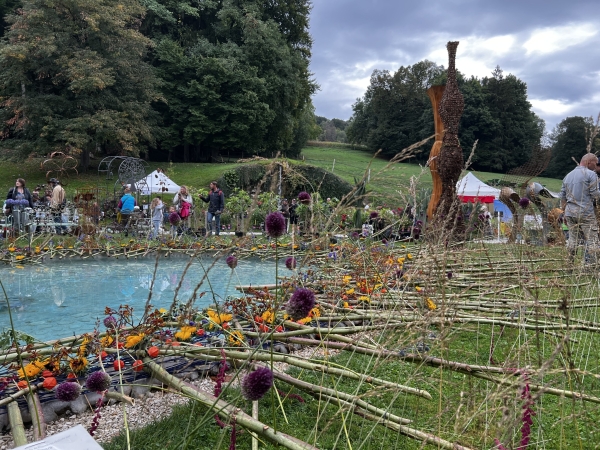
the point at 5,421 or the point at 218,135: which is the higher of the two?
the point at 218,135

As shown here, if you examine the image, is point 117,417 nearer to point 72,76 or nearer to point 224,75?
point 72,76

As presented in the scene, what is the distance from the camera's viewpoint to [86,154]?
22.8m

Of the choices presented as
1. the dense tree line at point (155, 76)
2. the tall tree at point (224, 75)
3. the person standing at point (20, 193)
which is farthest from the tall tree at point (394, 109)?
the person standing at point (20, 193)

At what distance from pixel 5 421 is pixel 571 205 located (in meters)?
5.36

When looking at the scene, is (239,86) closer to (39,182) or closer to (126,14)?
(126,14)

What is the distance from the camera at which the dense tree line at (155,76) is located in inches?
813

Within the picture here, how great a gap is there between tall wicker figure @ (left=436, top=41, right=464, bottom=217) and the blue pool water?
3311 millimetres

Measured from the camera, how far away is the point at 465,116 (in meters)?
39.2

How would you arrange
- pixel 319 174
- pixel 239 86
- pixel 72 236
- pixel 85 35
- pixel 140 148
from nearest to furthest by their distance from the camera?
1. pixel 72 236
2. pixel 319 174
3. pixel 85 35
4. pixel 140 148
5. pixel 239 86

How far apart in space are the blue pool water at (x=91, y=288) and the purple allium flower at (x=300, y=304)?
2.26 m

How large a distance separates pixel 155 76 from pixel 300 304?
87.1ft

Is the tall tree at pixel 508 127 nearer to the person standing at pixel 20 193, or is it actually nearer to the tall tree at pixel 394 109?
the tall tree at pixel 394 109

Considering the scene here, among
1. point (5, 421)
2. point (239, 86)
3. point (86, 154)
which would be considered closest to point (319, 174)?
point (239, 86)

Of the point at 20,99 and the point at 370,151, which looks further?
the point at 370,151
